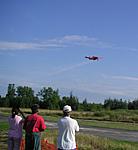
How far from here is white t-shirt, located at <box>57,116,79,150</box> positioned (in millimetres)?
8500

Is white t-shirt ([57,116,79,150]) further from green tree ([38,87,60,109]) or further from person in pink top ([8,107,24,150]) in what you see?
green tree ([38,87,60,109])

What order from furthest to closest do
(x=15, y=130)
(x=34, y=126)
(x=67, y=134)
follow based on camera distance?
(x=15, y=130)
(x=34, y=126)
(x=67, y=134)

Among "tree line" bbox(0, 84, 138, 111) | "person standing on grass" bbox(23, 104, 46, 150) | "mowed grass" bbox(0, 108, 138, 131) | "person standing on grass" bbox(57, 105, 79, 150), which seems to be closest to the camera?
"person standing on grass" bbox(57, 105, 79, 150)

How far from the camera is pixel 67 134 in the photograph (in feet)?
28.1

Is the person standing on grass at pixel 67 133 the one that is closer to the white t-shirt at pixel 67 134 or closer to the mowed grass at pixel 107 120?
the white t-shirt at pixel 67 134

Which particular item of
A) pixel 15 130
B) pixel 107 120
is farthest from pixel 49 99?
pixel 15 130

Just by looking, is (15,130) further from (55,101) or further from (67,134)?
(55,101)

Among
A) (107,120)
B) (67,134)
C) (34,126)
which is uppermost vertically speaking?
(107,120)

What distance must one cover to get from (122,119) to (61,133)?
5539 centimetres

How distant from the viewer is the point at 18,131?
11.0 metres

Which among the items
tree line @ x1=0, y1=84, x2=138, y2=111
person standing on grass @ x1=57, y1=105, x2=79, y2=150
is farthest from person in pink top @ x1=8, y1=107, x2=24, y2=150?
tree line @ x1=0, y1=84, x2=138, y2=111

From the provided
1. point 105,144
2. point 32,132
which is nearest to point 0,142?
point 105,144

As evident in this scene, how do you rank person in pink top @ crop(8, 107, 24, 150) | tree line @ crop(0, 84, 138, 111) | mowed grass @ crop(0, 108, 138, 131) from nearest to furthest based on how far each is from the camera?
1. person in pink top @ crop(8, 107, 24, 150)
2. mowed grass @ crop(0, 108, 138, 131)
3. tree line @ crop(0, 84, 138, 111)

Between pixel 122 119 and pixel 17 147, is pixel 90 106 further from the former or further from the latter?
pixel 17 147
